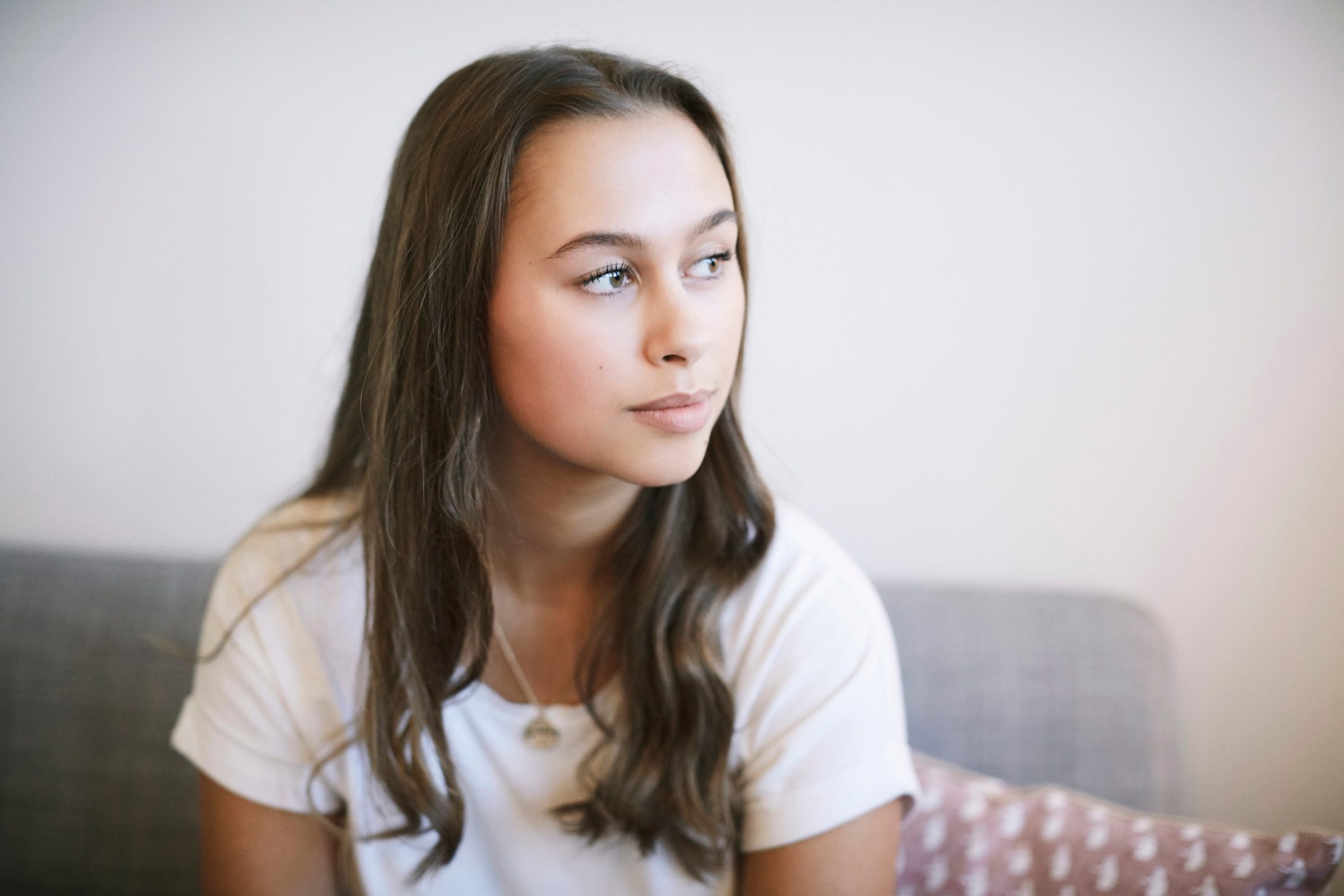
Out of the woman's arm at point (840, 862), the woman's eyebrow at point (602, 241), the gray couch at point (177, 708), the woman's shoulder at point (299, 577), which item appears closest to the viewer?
the woman's eyebrow at point (602, 241)

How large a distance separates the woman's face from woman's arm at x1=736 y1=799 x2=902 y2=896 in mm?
392

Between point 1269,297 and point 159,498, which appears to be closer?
point 1269,297

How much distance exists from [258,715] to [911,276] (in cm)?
98

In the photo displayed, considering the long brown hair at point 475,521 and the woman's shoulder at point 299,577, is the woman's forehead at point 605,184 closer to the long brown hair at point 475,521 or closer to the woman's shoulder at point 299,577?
the long brown hair at point 475,521

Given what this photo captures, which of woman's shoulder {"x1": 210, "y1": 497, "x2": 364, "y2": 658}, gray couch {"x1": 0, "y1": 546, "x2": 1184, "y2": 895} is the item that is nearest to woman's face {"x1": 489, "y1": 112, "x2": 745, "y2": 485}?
woman's shoulder {"x1": 210, "y1": 497, "x2": 364, "y2": 658}

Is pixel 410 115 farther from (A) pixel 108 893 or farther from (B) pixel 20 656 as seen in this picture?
(A) pixel 108 893

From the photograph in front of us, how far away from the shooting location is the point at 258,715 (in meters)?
1.01

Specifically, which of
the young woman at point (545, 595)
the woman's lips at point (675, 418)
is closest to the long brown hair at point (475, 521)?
the young woman at point (545, 595)

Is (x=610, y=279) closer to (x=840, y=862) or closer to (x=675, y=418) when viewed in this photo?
(x=675, y=418)

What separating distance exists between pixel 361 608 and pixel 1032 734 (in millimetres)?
852

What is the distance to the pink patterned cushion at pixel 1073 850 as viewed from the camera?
93cm

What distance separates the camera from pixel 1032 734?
49.0 inches

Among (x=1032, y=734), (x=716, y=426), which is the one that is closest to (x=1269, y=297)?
(x=1032, y=734)

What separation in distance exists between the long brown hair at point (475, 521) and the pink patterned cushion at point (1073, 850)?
0.79 feet
